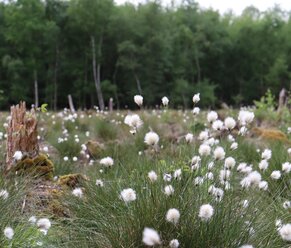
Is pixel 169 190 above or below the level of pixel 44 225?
above

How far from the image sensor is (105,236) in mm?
2768

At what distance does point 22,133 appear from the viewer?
5117 millimetres

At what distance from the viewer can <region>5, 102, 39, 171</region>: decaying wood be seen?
504 centimetres

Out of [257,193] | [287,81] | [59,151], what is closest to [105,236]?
[257,193]

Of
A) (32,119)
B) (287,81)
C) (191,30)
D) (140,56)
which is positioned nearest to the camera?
(32,119)

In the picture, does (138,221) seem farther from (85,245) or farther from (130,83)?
(130,83)

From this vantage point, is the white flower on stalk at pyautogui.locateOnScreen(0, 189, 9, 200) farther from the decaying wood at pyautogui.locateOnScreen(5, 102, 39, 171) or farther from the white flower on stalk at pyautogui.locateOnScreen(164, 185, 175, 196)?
the decaying wood at pyautogui.locateOnScreen(5, 102, 39, 171)

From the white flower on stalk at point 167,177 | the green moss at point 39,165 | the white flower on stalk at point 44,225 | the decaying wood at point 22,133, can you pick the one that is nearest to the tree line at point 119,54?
the decaying wood at point 22,133

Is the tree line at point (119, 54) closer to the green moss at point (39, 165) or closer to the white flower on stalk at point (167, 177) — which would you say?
the green moss at point (39, 165)

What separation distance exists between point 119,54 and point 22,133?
136 feet

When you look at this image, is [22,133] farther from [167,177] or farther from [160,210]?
[160,210]

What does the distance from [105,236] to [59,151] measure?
16.3 ft

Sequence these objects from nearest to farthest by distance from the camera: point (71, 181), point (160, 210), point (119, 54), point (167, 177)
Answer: point (160, 210) → point (167, 177) → point (71, 181) → point (119, 54)

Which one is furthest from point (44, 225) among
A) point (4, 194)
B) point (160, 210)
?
point (160, 210)
